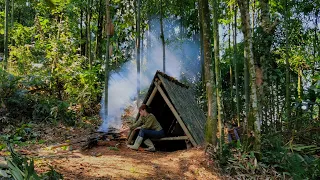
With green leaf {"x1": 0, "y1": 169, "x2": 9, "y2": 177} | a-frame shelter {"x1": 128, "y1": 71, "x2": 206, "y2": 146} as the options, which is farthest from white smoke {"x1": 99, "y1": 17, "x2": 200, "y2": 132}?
green leaf {"x1": 0, "y1": 169, "x2": 9, "y2": 177}

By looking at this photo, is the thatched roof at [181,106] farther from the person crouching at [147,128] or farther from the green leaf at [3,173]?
the green leaf at [3,173]

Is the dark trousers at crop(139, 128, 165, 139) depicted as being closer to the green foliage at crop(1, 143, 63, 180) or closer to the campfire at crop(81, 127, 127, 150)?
the campfire at crop(81, 127, 127, 150)

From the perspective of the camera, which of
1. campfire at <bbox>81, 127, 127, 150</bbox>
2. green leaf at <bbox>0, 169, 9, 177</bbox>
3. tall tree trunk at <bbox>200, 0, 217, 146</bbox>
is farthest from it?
campfire at <bbox>81, 127, 127, 150</bbox>

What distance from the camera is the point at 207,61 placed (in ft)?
18.5

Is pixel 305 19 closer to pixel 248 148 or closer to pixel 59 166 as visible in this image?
pixel 248 148

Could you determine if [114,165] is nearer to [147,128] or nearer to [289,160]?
[147,128]

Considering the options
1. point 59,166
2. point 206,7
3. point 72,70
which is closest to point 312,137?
point 206,7

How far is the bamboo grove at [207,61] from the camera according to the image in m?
5.64

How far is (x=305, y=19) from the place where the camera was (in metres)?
11.9

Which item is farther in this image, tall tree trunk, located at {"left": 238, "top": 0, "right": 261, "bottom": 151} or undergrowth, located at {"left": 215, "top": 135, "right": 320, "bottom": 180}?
tall tree trunk, located at {"left": 238, "top": 0, "right": 261, "bottom": 151}

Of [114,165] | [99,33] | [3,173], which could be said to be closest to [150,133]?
[114,165]

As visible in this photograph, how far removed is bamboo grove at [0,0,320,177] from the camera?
5645 mm

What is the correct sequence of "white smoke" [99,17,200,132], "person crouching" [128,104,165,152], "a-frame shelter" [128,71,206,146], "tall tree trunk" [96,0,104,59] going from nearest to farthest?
1. "a-frame shelter" [128,71,206,146]
2. "person crouching" [128,104,165,152]
3. "tall tree trunk" [96,0,104,59]
4. "white smoke" [99,17,200,132]

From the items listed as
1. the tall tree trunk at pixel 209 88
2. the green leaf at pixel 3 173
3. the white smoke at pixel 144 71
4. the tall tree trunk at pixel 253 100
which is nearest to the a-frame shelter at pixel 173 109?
the tall tree trunk at pixel 209 88
